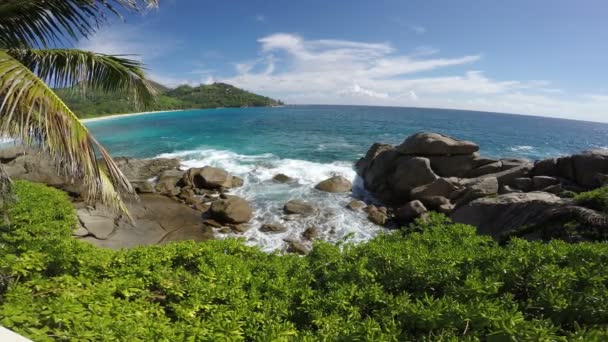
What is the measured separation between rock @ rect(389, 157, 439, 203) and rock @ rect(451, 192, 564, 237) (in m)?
6.12

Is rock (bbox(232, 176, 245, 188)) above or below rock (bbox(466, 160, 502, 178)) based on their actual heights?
below

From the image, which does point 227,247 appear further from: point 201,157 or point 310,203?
point 201,157

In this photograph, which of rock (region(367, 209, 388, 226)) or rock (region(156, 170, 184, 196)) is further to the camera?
rock (region(156, 170, 184, 196))

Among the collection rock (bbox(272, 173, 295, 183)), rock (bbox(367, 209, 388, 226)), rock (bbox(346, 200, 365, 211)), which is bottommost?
rock (bbox(367, 209, 388, 226))

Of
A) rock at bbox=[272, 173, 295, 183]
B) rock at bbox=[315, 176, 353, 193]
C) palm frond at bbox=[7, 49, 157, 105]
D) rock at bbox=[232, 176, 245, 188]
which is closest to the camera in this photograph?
palm frond at bbox=[7, 49, 157, 105]

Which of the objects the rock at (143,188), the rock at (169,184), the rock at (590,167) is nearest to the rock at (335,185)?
the rock at (169,184)

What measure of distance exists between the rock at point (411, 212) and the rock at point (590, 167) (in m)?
8.48

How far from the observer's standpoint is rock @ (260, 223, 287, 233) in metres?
14.3

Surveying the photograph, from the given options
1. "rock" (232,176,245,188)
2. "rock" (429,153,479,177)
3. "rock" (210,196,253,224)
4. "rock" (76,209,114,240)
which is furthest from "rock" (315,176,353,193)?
"rock" (76,209,114,240)

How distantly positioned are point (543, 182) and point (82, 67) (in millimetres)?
20369

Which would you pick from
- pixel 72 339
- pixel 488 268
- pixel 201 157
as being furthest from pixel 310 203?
pixel 201 157

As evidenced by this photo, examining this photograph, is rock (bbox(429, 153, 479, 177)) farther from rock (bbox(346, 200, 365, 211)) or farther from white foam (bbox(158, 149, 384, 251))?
rock (bbox(346, 200, 365, 211))

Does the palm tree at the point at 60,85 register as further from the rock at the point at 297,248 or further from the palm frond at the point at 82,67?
the rock at the point at 297,248

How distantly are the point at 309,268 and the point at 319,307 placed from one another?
54.7 inches
